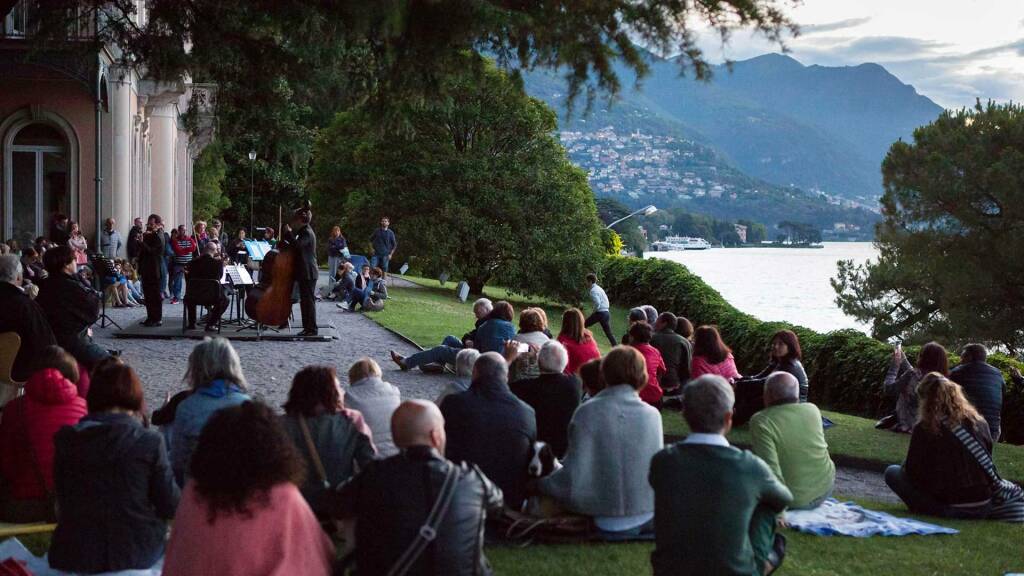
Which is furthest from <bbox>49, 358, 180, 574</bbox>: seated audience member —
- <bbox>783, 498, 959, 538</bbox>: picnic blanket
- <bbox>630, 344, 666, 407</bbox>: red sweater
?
<bbox>630, 344, 666, 407</bbox>: red sweater

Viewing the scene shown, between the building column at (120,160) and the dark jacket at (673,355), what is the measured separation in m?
16.9

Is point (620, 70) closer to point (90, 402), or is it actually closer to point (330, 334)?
point (90, 402)

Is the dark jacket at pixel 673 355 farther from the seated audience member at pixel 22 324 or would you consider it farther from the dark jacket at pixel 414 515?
the dark jacket at pixel 414 515

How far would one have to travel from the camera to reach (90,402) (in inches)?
225

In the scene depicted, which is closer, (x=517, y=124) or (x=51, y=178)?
(x=51, y=178)

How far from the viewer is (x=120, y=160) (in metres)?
27.3

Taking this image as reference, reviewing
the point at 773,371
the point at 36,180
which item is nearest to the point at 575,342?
the point at 773,371

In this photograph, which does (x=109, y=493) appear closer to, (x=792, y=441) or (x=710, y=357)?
(x=792, y=441)

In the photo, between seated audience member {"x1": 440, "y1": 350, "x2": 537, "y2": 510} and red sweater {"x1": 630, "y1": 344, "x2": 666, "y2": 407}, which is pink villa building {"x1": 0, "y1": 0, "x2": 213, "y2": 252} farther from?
seated audience member {"x1": 440, "y1": 350, "x2": 537, "y2": 510}

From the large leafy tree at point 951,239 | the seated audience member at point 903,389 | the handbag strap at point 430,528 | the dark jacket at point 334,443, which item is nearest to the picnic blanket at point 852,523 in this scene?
the dark jacket at point 334,443

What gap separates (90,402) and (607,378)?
2967 millimetres

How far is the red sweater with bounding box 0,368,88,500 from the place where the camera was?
677 cm

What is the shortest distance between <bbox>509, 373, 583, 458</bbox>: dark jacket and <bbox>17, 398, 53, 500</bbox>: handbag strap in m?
3.33

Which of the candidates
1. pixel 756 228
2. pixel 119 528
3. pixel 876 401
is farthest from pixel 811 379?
pixel 756 228
